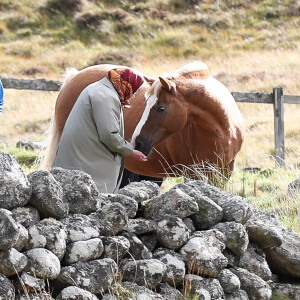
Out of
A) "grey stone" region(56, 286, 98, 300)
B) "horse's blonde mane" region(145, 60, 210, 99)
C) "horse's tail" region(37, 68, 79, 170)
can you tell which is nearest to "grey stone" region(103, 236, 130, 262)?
"grey stone" region(56, 286, 98, 300)

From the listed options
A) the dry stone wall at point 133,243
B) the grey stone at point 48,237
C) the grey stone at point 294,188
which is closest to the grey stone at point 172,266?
the dry stone wall at point 133,243

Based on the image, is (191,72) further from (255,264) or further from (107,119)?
(255,264)

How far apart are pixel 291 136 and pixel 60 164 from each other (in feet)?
51.0

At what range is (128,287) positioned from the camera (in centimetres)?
550

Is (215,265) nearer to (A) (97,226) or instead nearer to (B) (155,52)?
(A) (97,226)

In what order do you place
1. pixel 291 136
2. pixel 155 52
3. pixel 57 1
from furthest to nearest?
1. pixel 57 1
2. pixel 155 52
3. pixel 291 136

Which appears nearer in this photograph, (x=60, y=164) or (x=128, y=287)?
(x=128, y=287)

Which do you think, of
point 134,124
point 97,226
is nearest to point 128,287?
point 97,226

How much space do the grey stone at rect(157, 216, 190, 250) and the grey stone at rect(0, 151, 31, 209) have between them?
1124 mm

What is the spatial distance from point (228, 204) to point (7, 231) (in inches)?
89.7

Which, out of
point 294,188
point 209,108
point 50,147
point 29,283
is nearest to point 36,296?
point 29,283

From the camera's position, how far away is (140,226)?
584cm

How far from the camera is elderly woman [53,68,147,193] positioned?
739 cm

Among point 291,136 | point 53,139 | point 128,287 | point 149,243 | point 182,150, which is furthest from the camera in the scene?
point 291,136
